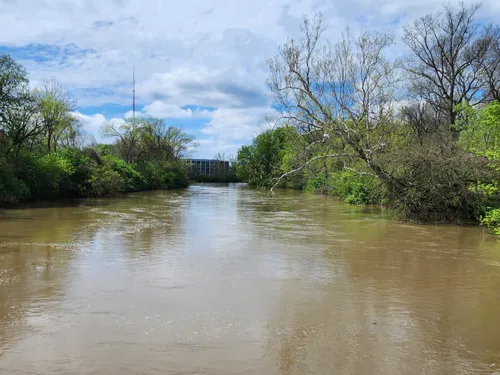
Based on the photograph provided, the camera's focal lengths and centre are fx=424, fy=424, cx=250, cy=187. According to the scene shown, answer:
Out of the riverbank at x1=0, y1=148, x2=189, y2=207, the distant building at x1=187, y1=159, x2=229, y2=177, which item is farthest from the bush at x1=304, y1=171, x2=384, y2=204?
the distant building at x1=187, y1=159, x2=229, y2=177

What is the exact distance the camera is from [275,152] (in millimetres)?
67500

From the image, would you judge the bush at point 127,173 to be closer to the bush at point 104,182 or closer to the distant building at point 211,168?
the bush at point 104,182

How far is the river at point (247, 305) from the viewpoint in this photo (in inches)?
197

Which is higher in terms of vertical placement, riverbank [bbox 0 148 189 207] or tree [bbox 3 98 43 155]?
tree [bbox 3 98 43 155]

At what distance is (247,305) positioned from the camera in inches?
278

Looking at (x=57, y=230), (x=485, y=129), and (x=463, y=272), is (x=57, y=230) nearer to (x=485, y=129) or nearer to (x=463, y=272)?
(x=463, y=272)

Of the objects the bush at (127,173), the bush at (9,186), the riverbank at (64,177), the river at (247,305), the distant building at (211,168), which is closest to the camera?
the river at (247,305)

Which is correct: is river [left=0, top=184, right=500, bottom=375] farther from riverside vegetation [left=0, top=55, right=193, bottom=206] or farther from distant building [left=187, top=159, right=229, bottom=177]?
distant building [left=187, top=159, right=229, bottom=177]

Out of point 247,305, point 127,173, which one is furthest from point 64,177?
point 247,305

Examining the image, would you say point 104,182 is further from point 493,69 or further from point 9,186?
point 493,69

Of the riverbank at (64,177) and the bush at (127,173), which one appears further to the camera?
the bush at (127,173)

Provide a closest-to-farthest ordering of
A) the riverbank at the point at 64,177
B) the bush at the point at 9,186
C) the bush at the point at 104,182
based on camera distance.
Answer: the bush at the point at 9,186 → the riverbank at the point at 64,177 → the bush at the point at 104,182

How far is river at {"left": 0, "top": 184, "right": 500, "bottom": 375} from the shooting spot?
5000 mm

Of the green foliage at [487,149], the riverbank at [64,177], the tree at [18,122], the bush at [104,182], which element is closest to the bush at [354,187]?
the green foliage at [487,149]
